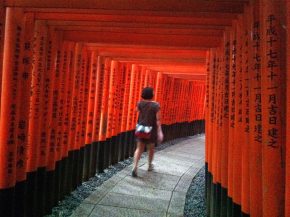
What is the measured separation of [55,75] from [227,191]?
10.1 feet

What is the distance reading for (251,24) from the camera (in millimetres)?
3088

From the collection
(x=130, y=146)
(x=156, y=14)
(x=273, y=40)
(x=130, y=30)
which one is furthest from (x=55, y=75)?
(x=130, y=146)

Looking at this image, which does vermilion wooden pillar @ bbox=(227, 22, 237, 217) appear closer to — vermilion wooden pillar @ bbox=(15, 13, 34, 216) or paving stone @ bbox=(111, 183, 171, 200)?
paving stone @ bbox=(111, 183, 171, 200)

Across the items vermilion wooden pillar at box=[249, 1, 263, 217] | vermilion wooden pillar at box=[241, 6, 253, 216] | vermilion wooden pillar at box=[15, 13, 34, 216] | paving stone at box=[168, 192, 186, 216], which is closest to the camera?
vermilion wooden pillar at box=[249, 1, 263, 217]

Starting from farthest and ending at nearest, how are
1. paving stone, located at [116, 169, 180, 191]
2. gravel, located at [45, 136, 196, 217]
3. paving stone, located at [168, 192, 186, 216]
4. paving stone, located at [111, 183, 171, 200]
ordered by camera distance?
paving stone, located at [116, 169, 180, 191] → paving stone, located at [111, 183, 171, 200] → paving stone, located at [168, 192, 186, 216] → gravel, located at [45, 136, 196, 217]

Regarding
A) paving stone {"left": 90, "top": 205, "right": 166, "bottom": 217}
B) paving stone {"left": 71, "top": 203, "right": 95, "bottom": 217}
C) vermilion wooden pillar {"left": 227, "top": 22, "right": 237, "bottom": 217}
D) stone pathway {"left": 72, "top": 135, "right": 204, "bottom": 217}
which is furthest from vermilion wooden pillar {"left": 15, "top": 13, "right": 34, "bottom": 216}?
vermilion wooden pillar {"left": 227, "top": 22, "right": 237, "bottom": 217}

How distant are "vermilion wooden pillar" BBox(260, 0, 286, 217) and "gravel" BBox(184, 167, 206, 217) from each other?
3.12 metres

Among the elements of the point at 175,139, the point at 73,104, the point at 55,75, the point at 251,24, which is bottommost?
the point at 175,139

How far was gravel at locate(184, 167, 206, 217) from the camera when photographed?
18.3 ft

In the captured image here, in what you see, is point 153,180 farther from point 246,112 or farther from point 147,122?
point 246,112

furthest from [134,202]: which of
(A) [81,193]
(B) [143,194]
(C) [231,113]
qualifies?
(C) [231,113]

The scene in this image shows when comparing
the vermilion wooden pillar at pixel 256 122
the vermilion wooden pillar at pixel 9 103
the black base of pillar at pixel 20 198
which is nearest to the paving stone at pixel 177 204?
the black base of pillar at pixel 20 198

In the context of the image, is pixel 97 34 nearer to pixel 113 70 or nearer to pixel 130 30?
A: pixel 130 30

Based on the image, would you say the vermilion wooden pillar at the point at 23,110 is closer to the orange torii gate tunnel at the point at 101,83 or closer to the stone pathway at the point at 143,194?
the orange torii gate tunnel at the point at 101,83
